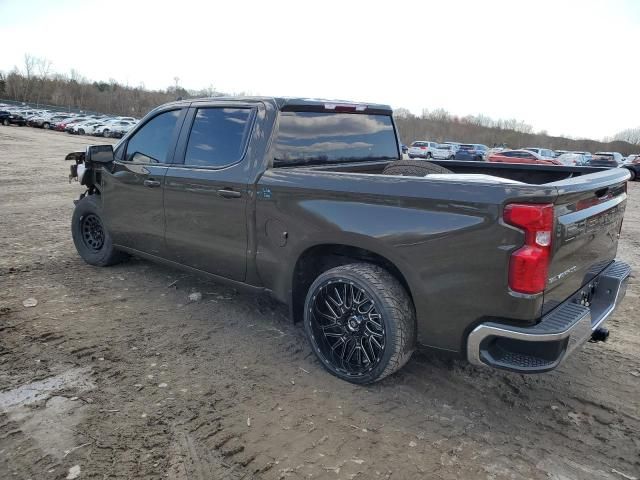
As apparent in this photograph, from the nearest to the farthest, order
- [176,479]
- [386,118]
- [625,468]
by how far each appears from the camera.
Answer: [176,479] < [625,468] < [386,118]

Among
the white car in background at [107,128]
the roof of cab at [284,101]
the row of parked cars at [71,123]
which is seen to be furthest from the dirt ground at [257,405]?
the white car in background at [107,128]

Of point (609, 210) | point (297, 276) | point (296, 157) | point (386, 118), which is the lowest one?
point (297, 276)

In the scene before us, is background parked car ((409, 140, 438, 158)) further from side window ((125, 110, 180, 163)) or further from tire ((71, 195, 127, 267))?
side window ((125, 110, 180, 163))

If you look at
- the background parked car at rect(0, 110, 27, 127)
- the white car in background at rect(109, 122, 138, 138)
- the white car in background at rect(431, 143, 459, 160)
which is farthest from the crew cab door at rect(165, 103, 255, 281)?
the background parked car at rect(0, 110, 27, 127)

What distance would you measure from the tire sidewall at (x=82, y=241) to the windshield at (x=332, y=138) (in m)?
2.55

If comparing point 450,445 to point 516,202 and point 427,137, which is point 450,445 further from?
point 427,137

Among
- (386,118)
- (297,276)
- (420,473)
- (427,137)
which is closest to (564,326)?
(420,473)

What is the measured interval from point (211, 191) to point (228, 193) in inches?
8.2

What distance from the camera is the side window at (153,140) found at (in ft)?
14.5

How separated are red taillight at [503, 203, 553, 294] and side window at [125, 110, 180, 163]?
10.1 feet

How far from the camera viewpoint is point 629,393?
3297mm

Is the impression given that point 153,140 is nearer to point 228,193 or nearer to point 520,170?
point 228,193

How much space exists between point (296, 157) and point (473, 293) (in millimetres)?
1781

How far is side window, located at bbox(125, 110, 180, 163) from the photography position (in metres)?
4.41
